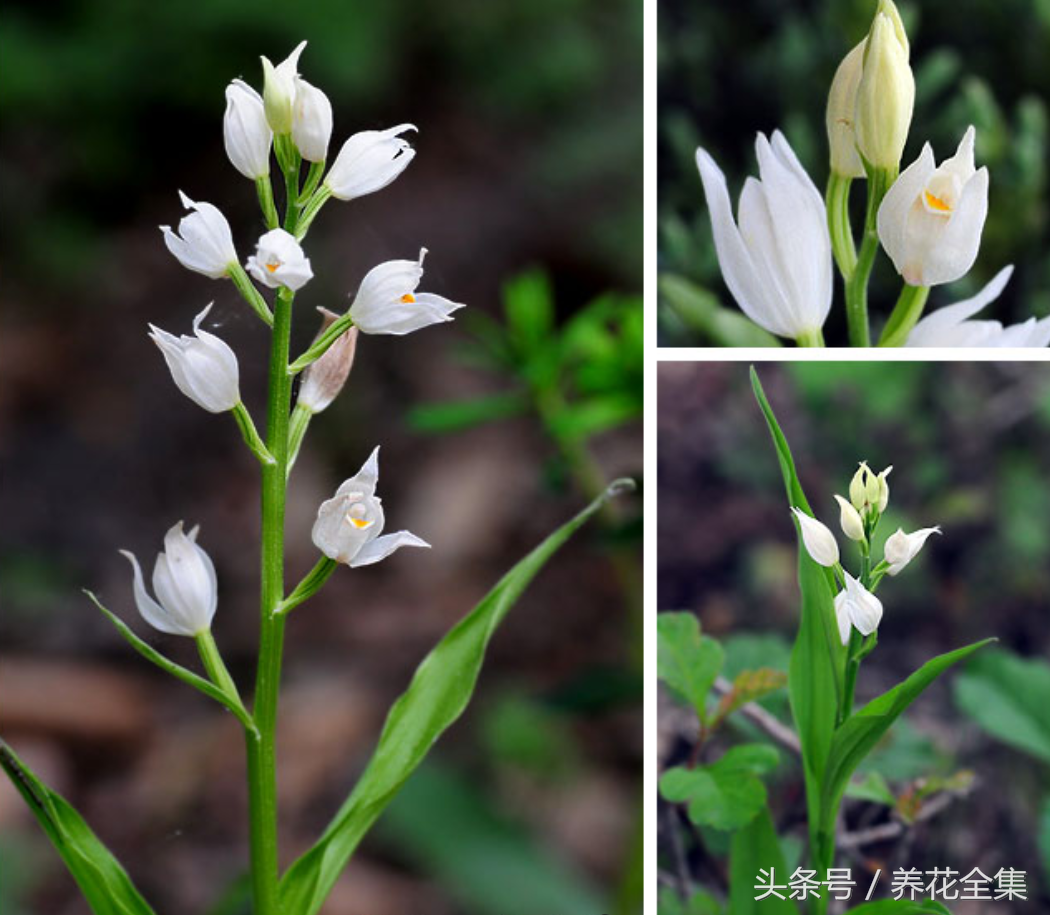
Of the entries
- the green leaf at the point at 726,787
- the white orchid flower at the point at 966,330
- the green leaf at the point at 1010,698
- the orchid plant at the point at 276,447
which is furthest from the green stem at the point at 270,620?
the green leaf at the point at 1010,698

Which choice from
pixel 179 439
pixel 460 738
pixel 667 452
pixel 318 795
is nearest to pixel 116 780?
pixel 318 795

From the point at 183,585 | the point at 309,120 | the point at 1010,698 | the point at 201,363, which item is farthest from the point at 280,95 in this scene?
the point at 1010,698

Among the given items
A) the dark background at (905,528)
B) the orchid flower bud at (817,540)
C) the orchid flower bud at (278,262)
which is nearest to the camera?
the orchid flower bud at (278,262)

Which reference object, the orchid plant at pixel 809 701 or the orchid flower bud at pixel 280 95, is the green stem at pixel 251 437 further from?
the orchid plant at pixel 809 701

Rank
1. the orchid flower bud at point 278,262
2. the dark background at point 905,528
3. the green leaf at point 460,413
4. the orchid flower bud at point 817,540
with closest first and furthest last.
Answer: the orchid flower bud at point 278,262 < the orchid flower bud at point 817,540 < the dark background at point 905,528 < the green leaf at point 460,413

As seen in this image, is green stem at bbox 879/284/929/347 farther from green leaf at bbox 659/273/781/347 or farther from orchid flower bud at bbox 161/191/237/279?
orchid flower bud at bbox 161/191/237/279

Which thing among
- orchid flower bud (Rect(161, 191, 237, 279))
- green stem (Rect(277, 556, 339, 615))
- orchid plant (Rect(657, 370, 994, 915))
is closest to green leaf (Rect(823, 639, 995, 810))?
orchid plant (Rect(657, 370, 994, 915))

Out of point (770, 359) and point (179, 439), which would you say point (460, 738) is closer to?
point (179, 439)
